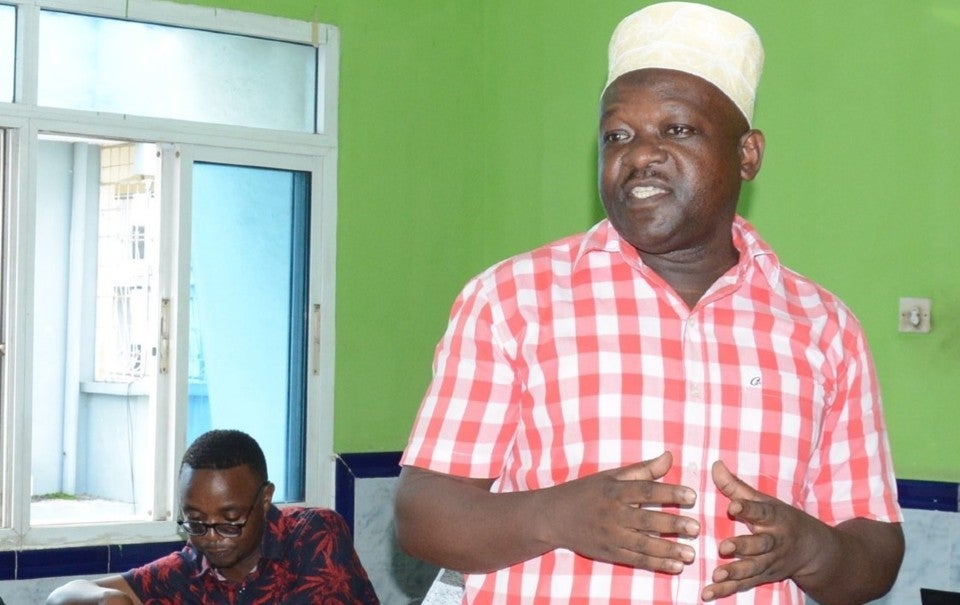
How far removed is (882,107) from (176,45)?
217 centimetres

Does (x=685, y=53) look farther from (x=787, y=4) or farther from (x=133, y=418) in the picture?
(x=133, y=418)

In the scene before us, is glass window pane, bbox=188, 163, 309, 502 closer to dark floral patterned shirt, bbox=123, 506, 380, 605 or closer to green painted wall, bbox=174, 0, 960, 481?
green painted wall, bbox=174, 0, 960, 481

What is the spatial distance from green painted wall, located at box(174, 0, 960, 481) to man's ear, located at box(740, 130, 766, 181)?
210 cm

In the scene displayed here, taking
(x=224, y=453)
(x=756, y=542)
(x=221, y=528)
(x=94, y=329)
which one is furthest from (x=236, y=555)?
(x=756, y=542)

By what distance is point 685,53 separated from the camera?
1236mm

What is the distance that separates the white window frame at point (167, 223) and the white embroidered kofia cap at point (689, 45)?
9.87 ft

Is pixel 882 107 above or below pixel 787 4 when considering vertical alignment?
below

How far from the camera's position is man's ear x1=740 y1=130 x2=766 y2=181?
51.6 inches

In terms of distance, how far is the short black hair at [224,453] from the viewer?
10.3 ft

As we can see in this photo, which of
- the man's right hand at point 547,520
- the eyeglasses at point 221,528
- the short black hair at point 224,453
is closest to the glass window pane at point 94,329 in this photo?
the short black hair at point 224,453

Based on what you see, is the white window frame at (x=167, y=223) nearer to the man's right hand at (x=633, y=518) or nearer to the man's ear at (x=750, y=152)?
the man's ear at (x=750, y=152)

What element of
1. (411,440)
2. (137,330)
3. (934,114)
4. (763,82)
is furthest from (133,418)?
(411,440)

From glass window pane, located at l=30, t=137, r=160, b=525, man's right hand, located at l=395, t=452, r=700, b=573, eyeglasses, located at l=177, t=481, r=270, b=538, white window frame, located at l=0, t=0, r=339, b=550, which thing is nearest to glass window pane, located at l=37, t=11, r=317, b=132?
white window frame, located at l=0, t=0, r=339, b=550

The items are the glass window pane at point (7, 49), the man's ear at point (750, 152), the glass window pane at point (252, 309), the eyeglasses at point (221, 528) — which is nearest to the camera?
the man's ear at point (750, 152)
